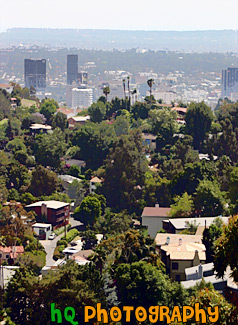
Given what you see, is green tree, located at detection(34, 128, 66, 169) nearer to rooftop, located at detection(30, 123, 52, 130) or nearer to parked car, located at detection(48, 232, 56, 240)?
rooftop, located at detection(30, 123, 52, 130)

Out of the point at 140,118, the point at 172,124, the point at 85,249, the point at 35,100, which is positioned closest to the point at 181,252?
the point at 85,249

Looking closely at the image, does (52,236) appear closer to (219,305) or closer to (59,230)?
(59,230)

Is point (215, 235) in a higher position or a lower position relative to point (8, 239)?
higher

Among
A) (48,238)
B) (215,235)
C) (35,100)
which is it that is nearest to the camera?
(215,235)

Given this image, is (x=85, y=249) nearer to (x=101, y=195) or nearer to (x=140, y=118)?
(x=101, y=195)

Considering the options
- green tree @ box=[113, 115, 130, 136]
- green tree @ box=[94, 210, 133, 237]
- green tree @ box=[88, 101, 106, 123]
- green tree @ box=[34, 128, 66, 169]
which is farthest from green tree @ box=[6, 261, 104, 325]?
green tree @ box=[88, 101, 106, 123]

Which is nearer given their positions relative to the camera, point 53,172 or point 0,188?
point 0,188
